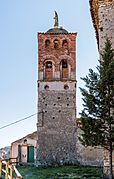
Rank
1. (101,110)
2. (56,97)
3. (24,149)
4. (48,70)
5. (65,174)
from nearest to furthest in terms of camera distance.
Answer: (101,110), (65,174), (56,97), (48,70), (24,149)

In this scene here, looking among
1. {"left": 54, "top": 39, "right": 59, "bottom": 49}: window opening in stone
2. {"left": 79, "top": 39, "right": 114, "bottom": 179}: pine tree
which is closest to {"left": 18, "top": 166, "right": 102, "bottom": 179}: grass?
{"left": 79, "top": 39, "right": 114, "bottom": 179}: pine tree

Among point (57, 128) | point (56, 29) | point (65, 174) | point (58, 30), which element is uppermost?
point (56, 29)

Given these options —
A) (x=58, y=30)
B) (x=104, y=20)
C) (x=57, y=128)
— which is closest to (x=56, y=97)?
(x=57, y=128)

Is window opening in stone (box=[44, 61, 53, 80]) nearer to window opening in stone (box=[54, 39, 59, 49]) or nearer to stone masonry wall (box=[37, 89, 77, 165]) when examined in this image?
stone masonry wall (box=[37, 89, 77, 165])

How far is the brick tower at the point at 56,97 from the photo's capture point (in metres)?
34.8

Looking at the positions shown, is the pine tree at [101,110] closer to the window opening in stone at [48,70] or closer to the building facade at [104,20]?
the building facade at [104,20]

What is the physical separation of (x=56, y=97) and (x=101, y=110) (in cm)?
1962

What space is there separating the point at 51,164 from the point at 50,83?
23.6ft

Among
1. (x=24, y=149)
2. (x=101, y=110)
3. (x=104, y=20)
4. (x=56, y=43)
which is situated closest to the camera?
(x=101, y=110)

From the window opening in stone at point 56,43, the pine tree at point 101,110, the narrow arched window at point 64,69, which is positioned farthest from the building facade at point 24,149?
the pine tree at point 101,110

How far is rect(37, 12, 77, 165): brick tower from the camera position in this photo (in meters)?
34.8

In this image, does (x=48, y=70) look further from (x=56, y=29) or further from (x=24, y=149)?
(x=24, y=149)

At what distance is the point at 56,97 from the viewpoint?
36.3 m

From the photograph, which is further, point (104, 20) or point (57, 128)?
point (57, 128)
